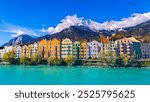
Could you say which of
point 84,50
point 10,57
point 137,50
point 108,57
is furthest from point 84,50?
point 10,57

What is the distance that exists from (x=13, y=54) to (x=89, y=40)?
2.16 ft

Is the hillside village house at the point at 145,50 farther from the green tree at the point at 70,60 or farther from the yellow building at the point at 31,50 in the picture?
the yellow building at the point at 31,50

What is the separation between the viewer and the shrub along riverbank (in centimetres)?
399

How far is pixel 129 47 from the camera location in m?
4.16

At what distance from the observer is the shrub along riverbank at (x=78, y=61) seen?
399cm

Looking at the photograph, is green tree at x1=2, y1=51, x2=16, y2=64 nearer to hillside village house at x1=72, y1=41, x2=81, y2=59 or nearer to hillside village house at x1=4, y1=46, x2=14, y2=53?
hillside village house at x1=4, y1=46, x2=14, y2=53

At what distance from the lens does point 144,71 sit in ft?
13.9

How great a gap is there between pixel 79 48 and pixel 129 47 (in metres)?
0.46

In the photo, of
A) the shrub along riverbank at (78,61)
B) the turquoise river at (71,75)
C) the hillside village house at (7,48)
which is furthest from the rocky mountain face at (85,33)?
the turquoise river at (71,75)

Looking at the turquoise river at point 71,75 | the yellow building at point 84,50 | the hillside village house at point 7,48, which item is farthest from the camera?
the yellow building at point 84,50

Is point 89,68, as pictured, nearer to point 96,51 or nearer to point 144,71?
point 96,51

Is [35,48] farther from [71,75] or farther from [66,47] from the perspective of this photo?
[71,75]

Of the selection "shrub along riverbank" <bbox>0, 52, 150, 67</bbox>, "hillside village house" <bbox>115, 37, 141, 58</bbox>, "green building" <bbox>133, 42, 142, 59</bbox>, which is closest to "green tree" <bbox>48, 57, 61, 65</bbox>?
"shrub along riverbank" <bbox>0, 52, 150, 67</bbox>

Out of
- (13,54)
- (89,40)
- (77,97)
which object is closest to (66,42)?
(89,40)
